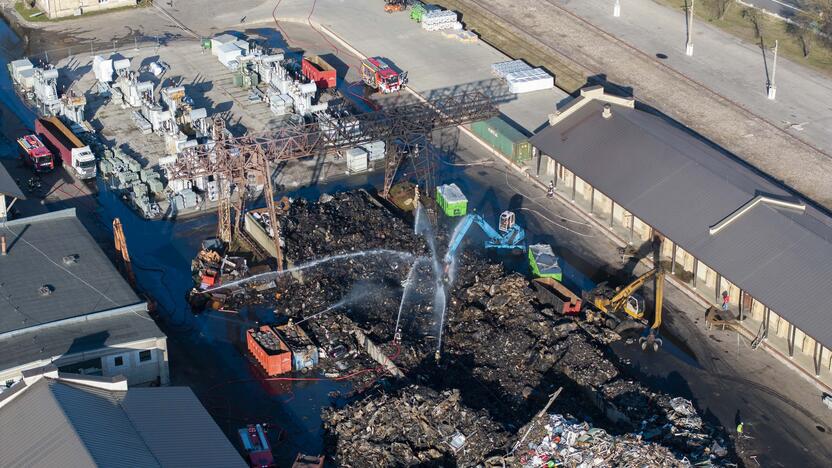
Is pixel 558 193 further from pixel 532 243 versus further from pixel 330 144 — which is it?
pixel 330 144

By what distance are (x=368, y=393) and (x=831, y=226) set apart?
34.4 m

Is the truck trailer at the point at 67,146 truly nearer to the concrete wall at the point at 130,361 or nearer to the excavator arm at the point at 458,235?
the concrete wall at the point at 130,361

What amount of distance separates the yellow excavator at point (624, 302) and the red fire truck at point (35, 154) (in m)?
45.1

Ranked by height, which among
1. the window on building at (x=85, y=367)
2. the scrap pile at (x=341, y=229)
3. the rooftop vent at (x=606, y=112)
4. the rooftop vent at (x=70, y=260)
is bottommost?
the scrap pile at (x=341, y=229)

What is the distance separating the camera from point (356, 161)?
87000 millimetres

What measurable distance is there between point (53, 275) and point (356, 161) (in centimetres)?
2804

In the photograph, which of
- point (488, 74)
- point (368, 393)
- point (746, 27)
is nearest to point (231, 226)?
point (368, 393)

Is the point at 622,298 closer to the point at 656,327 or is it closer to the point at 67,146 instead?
the point at 656,327

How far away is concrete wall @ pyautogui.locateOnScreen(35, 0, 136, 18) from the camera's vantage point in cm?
11450

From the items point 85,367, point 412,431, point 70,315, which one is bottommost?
point 412,431

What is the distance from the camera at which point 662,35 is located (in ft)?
369

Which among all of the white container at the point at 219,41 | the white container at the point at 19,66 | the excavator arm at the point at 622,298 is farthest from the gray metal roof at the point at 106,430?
the white container at the point at 219,41

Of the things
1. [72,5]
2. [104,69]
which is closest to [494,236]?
[104,69]

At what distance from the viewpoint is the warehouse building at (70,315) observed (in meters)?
61.0
